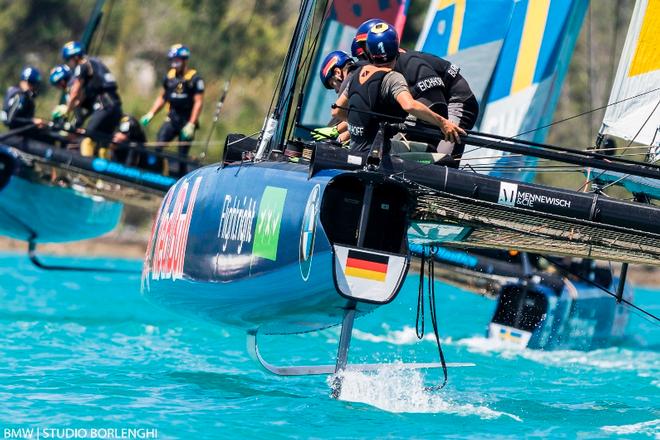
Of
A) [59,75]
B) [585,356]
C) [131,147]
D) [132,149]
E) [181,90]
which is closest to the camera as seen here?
[585,356]

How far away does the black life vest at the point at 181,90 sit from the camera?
508 inches

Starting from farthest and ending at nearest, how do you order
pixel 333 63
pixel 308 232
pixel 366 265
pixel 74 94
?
pixel 74 94, pixel 333 63, pixel 308 232, pixel 366 265

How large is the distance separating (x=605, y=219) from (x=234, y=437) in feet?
7.18

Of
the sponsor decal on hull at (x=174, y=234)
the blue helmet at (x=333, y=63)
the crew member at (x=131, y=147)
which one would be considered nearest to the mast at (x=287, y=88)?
the sponsor decal on hull at (x=174, y=234)

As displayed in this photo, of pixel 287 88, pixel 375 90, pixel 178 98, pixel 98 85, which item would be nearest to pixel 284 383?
pixel 287 88

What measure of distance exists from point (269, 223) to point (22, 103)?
283 inches

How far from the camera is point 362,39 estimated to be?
24.7ft

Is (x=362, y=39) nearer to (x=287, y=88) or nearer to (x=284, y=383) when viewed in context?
(x=287, y=88)

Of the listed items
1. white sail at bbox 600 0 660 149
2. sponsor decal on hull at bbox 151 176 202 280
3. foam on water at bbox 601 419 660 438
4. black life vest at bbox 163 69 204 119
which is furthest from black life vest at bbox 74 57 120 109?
foam on water at bbox 601 419 660 438

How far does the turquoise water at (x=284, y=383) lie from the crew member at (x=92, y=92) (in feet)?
6.54

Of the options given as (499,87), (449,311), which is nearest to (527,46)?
(499,87)

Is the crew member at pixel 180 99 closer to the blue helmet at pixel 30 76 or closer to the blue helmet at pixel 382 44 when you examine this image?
the blue helmet at pixel 30 76

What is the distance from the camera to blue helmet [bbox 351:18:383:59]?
702cm

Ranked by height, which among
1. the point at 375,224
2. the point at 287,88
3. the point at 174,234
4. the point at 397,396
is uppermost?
the point at 287,88
